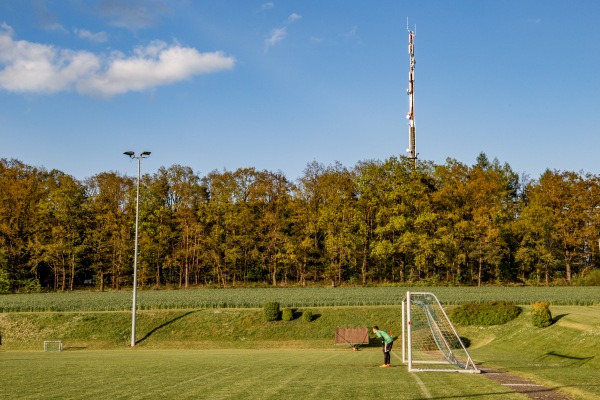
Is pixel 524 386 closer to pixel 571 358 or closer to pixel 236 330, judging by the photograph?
pixel 571 358

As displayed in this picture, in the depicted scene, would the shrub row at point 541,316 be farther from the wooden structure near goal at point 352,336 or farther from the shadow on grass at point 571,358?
the wooden structure near goal at point 352,336

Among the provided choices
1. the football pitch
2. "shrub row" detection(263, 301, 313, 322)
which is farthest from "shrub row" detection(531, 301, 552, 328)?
"shrub row" detection(263, 301, 313, 322)

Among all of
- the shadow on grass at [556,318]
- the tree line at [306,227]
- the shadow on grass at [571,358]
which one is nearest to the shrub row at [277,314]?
the shadow on grass at [556,318]

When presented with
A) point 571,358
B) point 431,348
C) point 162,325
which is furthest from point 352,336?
point 162,325

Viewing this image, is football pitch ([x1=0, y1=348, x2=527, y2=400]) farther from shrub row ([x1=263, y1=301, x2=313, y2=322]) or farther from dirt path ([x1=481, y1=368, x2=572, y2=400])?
shrub row ([x1=263, y1=301, x2=313, y2=322])

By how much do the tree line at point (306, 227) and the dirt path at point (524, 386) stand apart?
47.3 metres

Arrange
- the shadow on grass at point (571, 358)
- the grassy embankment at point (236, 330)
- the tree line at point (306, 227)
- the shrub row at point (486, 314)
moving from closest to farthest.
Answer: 1. the shadow on grass at point (571, 358)
2. the grassy embankment at point (236, 330)
3. the shrub row at point (486, 314)
4. the tree line at point (306, 227)

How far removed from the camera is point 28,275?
73688 millimetres

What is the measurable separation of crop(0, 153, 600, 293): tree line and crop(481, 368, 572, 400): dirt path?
47.3 metres

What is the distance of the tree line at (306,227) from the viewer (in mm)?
67750

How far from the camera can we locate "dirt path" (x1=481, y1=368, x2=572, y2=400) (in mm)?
13789

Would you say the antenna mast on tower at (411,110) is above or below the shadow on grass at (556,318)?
above

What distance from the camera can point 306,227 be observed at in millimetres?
69875

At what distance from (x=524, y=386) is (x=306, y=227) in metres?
54.6
